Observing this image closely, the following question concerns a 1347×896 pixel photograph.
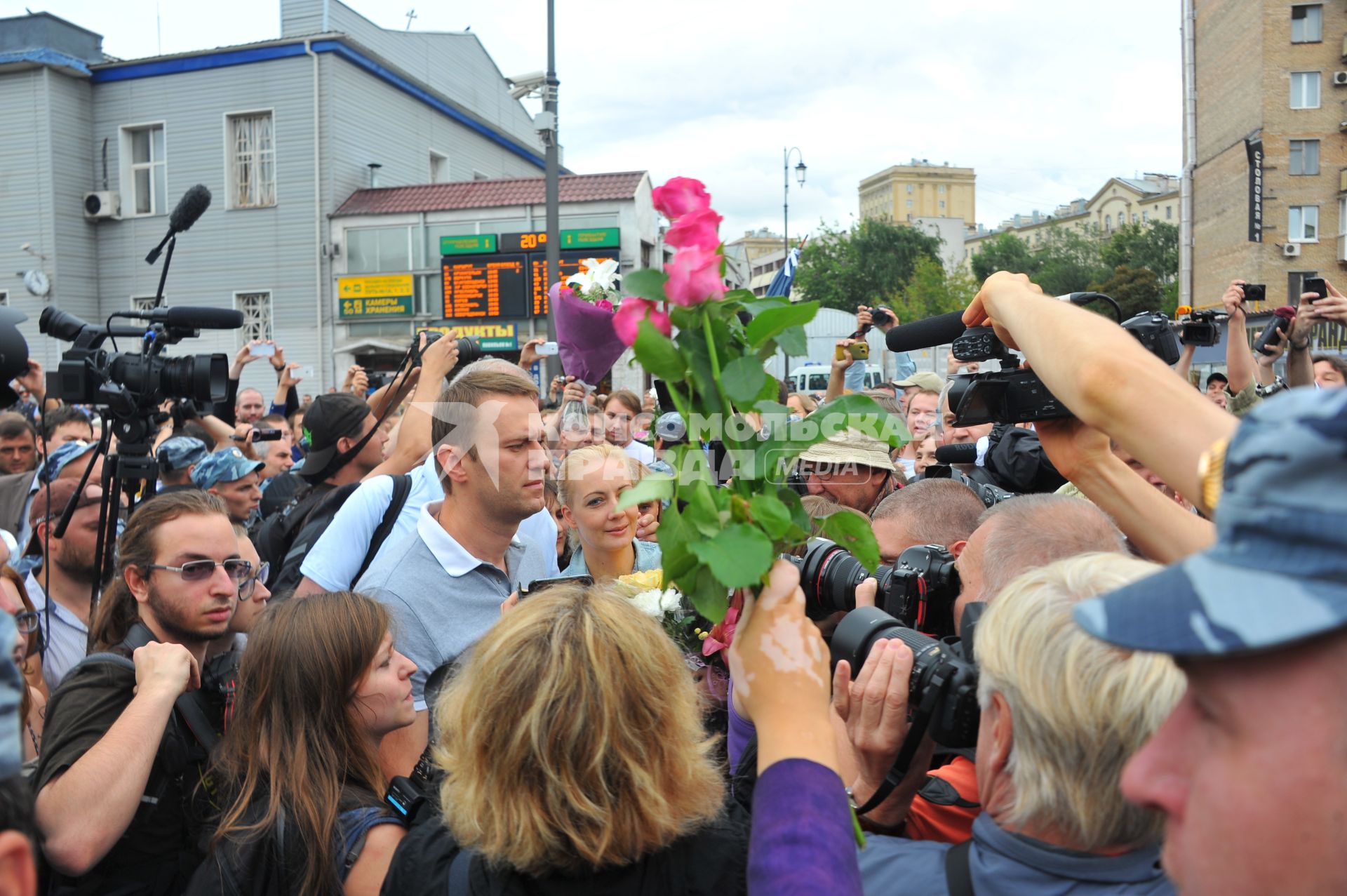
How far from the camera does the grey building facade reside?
2194cm

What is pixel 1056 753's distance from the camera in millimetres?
1457

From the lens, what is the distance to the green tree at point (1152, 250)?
171ft

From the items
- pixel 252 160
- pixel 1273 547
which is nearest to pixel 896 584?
pixel 1273 547

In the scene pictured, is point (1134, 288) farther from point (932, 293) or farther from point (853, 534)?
point (853, 534)

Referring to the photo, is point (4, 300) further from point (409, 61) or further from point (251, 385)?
point (409, 61)

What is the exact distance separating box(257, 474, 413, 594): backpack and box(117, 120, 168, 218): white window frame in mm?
21660

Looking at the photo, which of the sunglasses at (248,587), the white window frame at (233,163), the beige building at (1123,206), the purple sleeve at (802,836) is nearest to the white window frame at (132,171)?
the white window frame at (233,163)

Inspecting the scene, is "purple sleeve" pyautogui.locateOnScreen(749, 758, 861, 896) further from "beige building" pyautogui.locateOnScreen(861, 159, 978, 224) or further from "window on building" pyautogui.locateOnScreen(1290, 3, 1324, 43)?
"beige building" pyautogui.locateOnScreen(861, 159, 978, 224)

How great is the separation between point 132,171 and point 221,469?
21.6 m

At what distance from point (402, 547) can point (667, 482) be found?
2.19 metres

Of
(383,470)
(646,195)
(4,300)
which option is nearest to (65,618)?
(383,470)

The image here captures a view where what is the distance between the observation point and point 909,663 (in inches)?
69.3

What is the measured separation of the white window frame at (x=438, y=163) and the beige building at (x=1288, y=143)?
24770 mm

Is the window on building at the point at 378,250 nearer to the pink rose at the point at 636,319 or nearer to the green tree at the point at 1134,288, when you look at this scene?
the pink rose at the point at 636,319
